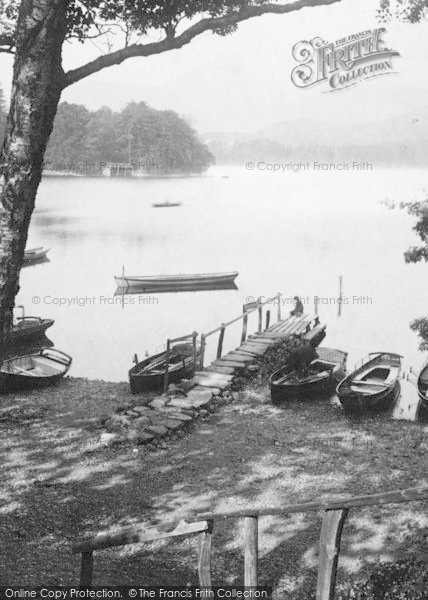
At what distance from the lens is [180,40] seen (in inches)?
279

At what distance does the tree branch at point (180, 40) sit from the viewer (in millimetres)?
6559

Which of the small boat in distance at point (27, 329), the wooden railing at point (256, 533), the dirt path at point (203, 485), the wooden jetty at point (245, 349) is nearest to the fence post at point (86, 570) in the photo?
the wooden railing at point (256, 533)

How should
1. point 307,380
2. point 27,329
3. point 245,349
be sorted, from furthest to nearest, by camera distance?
point 27,329, point 245,349, point 307,380

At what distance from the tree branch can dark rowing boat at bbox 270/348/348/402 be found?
10933 mm

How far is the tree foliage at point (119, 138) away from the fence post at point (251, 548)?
316 ft

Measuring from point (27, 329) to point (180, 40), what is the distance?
2043 cm

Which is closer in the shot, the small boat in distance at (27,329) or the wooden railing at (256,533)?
the wooden railing at (256,533)

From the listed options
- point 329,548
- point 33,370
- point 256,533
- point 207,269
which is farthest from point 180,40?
point 207,269

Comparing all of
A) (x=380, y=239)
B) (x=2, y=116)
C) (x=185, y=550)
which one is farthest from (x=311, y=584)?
(x=2, y=116)

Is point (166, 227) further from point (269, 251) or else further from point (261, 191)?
point (261, 191)

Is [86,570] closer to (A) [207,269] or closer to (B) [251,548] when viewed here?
(B) [251,548]

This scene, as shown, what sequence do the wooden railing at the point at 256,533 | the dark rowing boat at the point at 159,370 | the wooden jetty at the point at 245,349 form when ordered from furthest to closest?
1. the dark rowing boat at the point at 159,370
2. the wooden jetty at the point at 245,349
3. the wooden railing at the point at 256,533

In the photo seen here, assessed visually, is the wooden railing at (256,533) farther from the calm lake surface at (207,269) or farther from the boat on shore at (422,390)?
the calm lake surface at (207,269)

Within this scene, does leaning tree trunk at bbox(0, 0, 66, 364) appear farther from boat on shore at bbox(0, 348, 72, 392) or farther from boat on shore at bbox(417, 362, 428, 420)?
boat on shore at bbox(417, 362, 428, 420)
